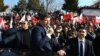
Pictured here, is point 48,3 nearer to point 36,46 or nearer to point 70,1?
point 70,1

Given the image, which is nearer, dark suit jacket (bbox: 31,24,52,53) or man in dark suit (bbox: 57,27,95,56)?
man in dark suit (bbox: 57,27,95,56)

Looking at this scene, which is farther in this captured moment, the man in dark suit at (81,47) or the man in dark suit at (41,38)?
the man in dark suit at (41,38)

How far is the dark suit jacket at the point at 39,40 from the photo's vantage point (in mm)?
11008

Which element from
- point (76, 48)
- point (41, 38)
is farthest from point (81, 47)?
point (41, 38)

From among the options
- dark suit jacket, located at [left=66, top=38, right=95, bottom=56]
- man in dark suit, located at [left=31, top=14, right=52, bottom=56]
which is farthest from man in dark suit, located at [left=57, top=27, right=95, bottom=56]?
man in dark suit, located at [left=31, top=14, right=52, bottom=56]

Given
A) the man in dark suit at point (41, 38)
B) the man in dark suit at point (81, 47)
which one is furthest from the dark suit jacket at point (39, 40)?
the man in dark suit at point (81, 47)

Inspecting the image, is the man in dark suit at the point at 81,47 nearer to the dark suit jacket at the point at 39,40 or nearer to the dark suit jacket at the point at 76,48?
the dark suit jacket at the point at 76,48

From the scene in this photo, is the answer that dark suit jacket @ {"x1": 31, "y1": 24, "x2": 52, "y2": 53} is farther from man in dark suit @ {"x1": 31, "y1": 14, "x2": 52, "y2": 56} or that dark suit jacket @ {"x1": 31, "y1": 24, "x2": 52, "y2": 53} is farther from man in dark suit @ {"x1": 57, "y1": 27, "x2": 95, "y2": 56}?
man in dark suit @ {"x1": 57, "y1": 27, "x2": 95, "y2": 56}

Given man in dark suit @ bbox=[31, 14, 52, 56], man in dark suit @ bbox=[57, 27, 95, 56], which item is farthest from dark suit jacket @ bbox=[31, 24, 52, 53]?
man in dark suit @ bbox=[57, 27, 95, 56]

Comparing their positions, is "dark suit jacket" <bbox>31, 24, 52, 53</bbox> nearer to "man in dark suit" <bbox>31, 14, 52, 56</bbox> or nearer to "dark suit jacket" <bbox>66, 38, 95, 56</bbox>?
"man in dark suit" <bbox>31, 14, 52, 56</bbox>

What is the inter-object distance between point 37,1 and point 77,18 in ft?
209

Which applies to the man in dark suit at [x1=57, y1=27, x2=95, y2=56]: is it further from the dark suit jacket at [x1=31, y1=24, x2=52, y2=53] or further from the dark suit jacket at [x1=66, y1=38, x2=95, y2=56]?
the dark suit jacket at [x1=31, y1=24, x2=52, y2=53]

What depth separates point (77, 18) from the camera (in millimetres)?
34094

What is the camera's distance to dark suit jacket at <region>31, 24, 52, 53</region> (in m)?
11.0
